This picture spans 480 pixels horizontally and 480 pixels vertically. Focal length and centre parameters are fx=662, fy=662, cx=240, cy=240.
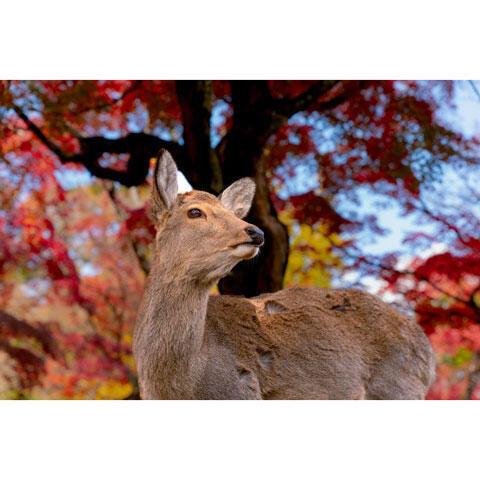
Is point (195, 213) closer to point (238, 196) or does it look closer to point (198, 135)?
point (238, 196)

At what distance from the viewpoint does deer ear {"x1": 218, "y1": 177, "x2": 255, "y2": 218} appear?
284cm

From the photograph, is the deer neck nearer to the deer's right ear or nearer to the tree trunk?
the deer's right ear

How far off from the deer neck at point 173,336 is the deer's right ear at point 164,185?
22 cm

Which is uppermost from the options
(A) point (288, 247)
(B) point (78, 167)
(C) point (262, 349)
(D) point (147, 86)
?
(D) point (147, 86)

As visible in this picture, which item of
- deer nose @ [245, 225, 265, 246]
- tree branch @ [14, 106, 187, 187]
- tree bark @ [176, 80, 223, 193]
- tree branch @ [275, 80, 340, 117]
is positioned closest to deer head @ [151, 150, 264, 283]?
deer nose @ [245, 225, 265, 246]

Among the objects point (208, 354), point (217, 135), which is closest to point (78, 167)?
point (217, 135)

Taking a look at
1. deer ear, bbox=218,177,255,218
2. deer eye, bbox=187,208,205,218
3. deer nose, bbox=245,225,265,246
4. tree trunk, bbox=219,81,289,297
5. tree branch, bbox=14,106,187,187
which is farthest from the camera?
tree branch, bbox=14,106,187,187

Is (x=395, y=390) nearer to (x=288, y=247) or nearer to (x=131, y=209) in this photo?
(x=288, y=247)

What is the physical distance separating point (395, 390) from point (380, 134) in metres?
1.56

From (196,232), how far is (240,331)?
1.63ft

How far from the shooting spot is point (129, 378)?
397 centimetres

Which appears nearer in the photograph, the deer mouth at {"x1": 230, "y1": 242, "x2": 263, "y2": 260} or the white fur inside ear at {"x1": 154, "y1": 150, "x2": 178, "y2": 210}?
the deer mouth at {"x1": 230, "y1": 242, "x2": 263, "y2": 260}

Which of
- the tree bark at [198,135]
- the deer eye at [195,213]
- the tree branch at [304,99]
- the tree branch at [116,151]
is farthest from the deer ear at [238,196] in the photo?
the tree branch at [304,99]

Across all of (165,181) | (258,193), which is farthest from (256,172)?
(165,181)
